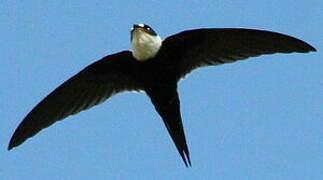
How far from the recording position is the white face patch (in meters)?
14.9

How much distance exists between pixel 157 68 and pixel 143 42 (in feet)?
0.85

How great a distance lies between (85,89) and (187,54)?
1035 millimetres

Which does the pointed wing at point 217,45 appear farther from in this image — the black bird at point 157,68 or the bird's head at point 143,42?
the bird's head at point 143,42

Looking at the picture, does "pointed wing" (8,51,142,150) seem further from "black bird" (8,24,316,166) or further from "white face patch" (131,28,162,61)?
"white face patch" (131,28,162,61)

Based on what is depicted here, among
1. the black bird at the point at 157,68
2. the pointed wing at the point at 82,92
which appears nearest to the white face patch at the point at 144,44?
the black bird at the point at 157,68

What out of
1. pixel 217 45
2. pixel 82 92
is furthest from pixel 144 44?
pixel 82 92

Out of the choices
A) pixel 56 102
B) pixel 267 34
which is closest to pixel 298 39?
pixel 267 34

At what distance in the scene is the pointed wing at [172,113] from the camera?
1493 cm

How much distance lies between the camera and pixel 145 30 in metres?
15.0

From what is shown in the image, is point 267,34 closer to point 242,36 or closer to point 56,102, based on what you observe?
point 242,36

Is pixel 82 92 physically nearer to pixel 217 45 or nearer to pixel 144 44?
pixel 144 44

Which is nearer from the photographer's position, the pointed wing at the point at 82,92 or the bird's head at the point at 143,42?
the bird's head at the point at 143,42

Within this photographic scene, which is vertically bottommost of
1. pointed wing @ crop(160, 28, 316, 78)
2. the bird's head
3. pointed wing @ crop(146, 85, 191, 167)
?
pointed wing @ crop(146, 85, 191, 167)

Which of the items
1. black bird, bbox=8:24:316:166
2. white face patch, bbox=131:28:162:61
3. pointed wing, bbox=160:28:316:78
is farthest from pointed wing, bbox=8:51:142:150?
pointed wing, bbox=160:28:316:78
